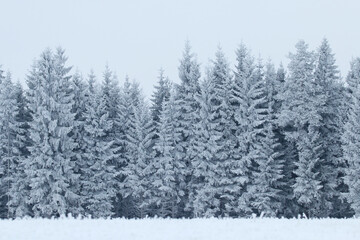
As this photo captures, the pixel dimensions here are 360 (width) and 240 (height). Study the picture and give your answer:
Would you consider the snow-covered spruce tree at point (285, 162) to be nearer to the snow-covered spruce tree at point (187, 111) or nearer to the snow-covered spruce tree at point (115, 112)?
the snow-covered spruce tree at point (187, 111)

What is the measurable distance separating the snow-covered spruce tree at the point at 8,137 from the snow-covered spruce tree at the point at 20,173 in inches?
7.1

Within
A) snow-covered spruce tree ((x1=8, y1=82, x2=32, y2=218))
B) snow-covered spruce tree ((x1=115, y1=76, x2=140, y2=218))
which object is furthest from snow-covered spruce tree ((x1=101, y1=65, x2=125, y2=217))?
snow-covered spruce tree ((x1=8, y1=82, x2=32, y2=218))

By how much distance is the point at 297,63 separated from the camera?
51656mm

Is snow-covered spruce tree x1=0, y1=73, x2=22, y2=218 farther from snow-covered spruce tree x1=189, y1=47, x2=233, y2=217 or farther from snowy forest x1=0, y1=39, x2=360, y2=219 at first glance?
snow-covered spruce tree x1=189, y1=47, x2=233, y2=217

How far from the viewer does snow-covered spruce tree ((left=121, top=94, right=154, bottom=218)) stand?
51312 millimetres

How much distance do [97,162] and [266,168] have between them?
15913 millimetres

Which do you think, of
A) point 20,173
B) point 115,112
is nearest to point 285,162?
point 115,112

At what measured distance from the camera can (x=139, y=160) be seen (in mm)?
52188

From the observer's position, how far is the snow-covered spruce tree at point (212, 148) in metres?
47.4

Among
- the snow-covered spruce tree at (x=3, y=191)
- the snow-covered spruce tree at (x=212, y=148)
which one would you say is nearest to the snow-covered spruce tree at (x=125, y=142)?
the snow-covered spruce tree at (x=212, y=148)

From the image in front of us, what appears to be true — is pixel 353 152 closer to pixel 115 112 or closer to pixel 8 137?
pixel 115 112
